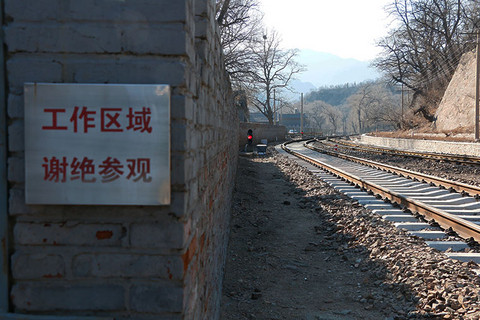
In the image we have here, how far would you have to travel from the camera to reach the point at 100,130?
2.18 meters

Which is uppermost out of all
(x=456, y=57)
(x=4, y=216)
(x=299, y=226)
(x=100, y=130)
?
(x=456, y=57)

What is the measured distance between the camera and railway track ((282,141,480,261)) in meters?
5.93

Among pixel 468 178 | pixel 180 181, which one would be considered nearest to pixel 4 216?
pixel 180 181

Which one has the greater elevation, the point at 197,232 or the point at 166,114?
the point at 166,114

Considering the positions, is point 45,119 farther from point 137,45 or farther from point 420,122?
point 420,122

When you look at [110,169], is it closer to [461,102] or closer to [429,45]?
[461,102]

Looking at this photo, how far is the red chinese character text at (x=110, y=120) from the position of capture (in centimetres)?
218

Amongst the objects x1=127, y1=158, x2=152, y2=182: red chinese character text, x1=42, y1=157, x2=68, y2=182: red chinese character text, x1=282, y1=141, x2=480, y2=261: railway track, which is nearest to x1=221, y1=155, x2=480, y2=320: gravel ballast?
x1=282, y1=141, x2=480, y2=261: railway track

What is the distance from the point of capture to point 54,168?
217cm

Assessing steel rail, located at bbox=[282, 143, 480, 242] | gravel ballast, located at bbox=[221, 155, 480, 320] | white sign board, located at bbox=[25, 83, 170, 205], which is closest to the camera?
white sign board, located at bbox=[25, 83, 170, 205]

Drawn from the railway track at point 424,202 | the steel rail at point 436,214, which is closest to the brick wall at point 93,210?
the railway track at point 424,202

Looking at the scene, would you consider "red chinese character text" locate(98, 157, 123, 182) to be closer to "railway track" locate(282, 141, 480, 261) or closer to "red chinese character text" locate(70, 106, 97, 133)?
"red chinese character text" locate(70, 106, 97, 133)

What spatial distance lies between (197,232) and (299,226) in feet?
17.2

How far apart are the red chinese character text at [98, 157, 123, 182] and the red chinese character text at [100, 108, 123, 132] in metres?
0.16
